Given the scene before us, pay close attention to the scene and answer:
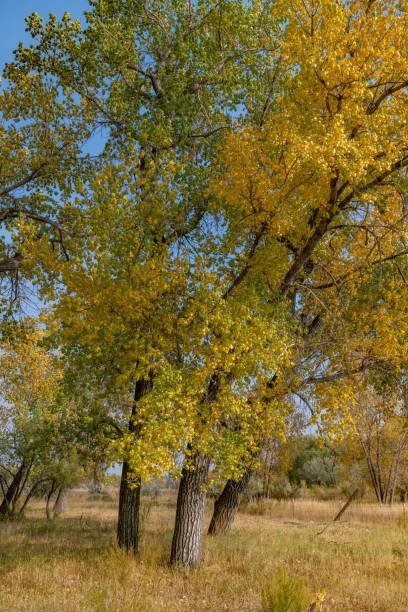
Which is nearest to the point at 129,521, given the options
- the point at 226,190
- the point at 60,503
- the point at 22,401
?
the point at 226,190

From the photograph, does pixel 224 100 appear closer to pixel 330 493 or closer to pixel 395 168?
pixel 395 168

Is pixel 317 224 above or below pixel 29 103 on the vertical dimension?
below

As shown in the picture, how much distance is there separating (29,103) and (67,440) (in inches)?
339

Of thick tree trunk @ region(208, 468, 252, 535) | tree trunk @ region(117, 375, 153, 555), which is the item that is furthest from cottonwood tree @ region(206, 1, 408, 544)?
thick tree trunk @ region(208, 468, 252, 535)

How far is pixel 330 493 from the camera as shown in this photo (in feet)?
115

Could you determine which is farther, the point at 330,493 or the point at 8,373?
the point at 330,493

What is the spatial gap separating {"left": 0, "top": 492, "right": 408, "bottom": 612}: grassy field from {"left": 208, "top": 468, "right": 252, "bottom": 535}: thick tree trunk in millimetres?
544

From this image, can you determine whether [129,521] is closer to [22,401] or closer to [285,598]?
[285,598]

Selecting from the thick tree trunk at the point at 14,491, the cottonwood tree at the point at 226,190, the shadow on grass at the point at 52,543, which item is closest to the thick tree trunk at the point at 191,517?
the cottonwood tree at the point at 226,190

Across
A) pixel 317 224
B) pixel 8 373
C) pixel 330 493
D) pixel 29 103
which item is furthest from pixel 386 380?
pixel 330 493

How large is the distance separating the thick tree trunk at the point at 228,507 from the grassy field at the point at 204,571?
21.4 inches

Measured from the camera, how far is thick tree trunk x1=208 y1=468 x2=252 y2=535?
13.8m

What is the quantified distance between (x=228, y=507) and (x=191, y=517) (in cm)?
455

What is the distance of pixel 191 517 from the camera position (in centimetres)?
988
